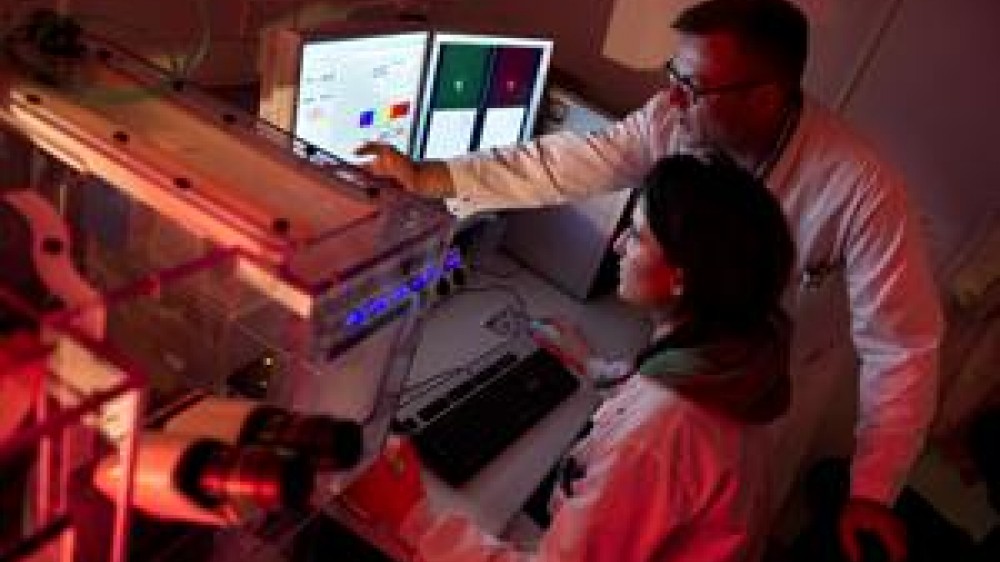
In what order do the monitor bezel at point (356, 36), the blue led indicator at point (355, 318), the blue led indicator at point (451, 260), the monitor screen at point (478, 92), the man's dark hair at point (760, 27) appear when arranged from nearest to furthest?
the blue led indicator at point (355, 318)
the blue led indicator at point (451, 260)
the monitor bezel at point (356, 36)
the man's dark hair at point (760, 27)
the monitor screen at point (478, 92)

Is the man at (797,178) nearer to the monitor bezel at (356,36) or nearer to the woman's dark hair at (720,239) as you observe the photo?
the monitor bezel at (356,36)

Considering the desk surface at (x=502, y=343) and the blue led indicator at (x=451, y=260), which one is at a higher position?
the blue led indicator at (x=451, y=260)

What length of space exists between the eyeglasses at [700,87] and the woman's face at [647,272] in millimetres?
401

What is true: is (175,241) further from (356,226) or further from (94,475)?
(94,475)

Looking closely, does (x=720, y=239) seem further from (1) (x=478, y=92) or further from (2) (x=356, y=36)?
(1) (x=478, y=92)

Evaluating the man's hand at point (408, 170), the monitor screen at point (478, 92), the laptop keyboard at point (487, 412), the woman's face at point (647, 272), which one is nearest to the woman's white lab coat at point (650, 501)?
the woman's face at point (647, 272)

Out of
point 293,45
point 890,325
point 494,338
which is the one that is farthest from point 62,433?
point 890,325

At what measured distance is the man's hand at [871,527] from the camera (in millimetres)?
1604

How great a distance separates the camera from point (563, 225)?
6.84 feet

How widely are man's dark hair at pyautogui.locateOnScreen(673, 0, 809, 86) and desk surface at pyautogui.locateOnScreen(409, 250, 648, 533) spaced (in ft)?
2.21

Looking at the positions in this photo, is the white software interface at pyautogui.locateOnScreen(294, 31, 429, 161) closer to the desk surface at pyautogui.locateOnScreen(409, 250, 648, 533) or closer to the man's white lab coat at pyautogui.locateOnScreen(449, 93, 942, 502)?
the man's white lab coat at pyautogui.locateOnScreen(449, 93, 942, 502)

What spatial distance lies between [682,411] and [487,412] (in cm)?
48

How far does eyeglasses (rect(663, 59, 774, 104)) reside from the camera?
1.54 m

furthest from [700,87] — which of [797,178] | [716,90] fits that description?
[797,178]
